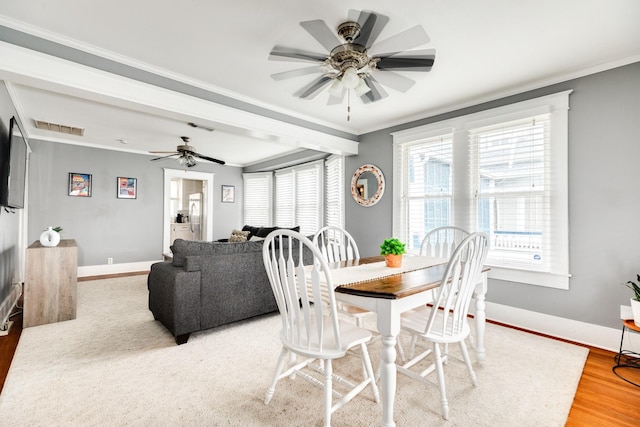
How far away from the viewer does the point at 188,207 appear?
8.59 m

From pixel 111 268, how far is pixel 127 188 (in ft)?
5.14

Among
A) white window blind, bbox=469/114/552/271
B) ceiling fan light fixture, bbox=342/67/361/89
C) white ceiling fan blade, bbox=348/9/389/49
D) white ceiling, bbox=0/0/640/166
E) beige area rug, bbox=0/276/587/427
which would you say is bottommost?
beige area rug, bbox=0/276/587/427

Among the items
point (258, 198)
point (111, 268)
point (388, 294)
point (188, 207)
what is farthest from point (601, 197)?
point (188, 207)

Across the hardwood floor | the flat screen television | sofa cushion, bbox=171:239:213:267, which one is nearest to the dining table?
the hardwood floor

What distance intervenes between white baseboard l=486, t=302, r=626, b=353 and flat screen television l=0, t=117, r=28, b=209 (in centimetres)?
497

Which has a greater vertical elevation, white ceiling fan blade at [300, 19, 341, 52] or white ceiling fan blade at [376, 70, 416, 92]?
white ceiling fan blade at [300, 19, 341, 52]

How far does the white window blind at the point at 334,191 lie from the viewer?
4969 millimetres

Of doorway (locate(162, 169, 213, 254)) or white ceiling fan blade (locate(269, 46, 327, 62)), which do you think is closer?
white ceiling fan blade (locate(269, 46, 327, 62))

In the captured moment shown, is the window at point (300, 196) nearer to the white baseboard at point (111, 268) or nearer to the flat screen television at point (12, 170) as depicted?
the white baseboard at point (111, 268)

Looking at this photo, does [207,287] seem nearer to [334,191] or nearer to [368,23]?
[368,23]

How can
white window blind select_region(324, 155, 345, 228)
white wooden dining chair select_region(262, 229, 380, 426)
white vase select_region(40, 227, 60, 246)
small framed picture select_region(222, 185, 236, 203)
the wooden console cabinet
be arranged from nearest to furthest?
white wooden dining chair select_region(262, 229, 380, 426) → the wooden console cabinet → white vase select_region(40, 227, 60, 246) → white window blind select_region(324, 155, 345, 228) → small framed picture select_region(222, 185, 236, 203)

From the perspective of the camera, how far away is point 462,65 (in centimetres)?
263

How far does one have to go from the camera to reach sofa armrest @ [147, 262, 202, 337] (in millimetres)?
2572

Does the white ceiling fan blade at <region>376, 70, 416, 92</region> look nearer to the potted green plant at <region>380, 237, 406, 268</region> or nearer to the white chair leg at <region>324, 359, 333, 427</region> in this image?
the potted green plant at <region>380, 237, 406, 268</region>
